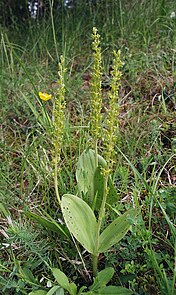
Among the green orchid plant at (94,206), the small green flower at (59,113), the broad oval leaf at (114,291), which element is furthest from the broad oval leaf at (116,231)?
the small green flower at (59,113)

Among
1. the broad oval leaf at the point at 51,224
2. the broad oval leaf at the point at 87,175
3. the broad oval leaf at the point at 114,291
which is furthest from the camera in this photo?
the broad oval leaf at the point at 87,175

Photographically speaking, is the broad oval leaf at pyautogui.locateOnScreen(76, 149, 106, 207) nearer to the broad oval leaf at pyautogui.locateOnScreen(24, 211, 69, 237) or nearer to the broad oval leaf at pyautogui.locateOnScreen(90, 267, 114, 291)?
the broad oval leaf at pyautogui.locateOnScreen(24, 211, 69, 237)

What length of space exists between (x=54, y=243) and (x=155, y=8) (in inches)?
86.7

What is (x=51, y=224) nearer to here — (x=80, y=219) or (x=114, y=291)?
(x=80, y=219)

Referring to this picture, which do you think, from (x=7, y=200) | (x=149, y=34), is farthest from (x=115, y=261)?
(x=149, y=34)

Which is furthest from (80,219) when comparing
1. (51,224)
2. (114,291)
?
(114,291)

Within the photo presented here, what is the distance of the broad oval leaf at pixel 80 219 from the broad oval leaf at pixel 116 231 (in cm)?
3

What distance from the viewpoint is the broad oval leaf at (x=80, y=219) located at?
1007 mm

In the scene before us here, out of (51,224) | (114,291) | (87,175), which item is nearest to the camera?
(114,291)

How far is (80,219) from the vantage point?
102cm

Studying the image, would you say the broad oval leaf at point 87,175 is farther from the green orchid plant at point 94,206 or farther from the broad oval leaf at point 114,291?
the broad oval leaf at point 114,291

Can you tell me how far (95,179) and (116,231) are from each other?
0.67 ft

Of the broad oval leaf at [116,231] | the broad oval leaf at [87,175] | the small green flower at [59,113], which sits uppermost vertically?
the small green flower at [59,113]

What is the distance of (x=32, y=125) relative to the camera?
1843 mm
